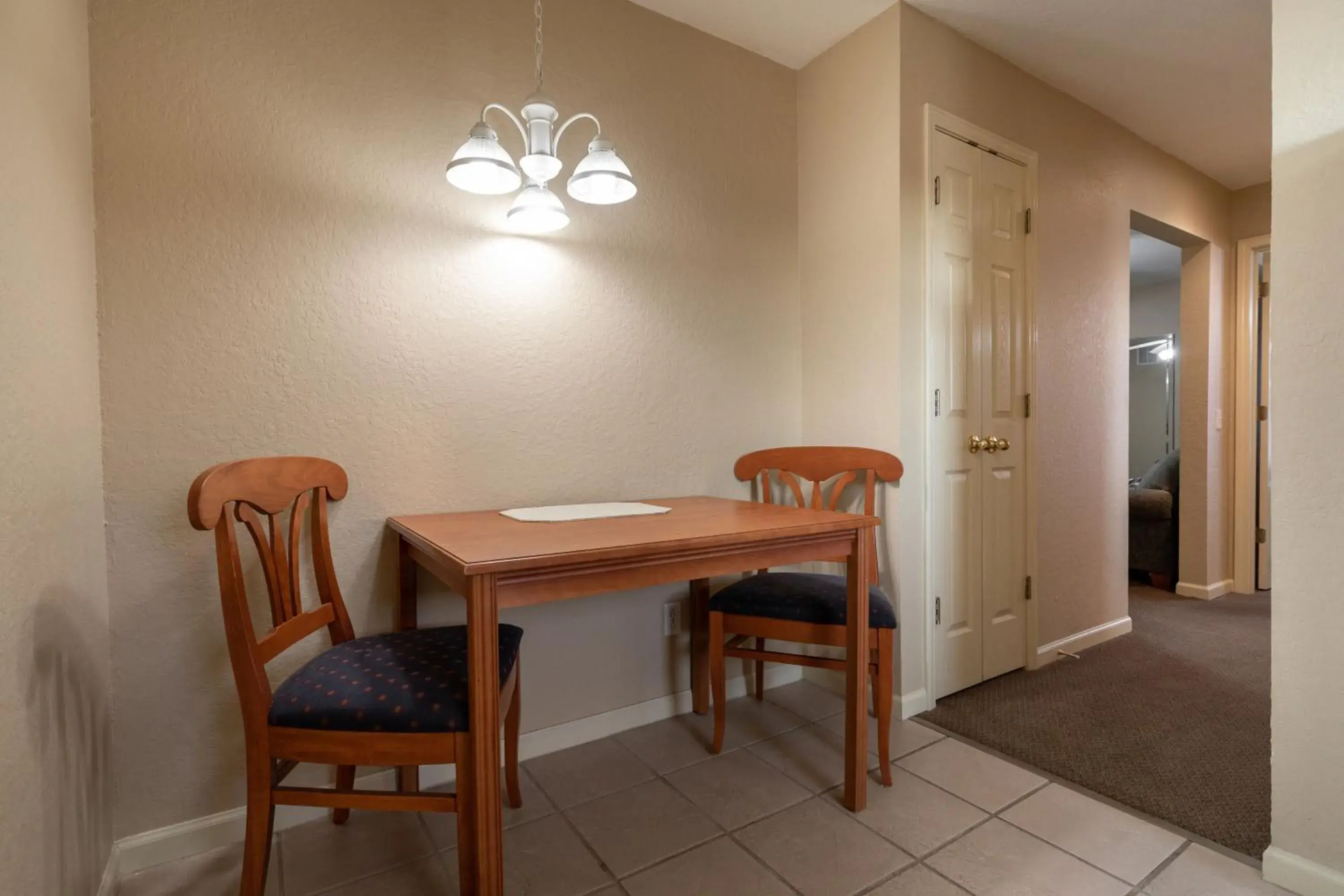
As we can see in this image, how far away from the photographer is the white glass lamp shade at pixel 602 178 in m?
1.63

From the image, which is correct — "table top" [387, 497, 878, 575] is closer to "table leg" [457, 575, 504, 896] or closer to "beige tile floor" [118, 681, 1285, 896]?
"table leg" [457, 575, 504, 896]

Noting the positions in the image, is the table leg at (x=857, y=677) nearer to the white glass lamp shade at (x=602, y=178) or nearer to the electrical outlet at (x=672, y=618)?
the electrical outlet at (x=672, y=618)

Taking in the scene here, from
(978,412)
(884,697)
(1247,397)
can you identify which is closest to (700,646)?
(884,697)

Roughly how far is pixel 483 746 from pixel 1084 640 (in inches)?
110

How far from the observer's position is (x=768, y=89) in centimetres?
248

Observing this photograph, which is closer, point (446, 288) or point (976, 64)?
point (446, 288)

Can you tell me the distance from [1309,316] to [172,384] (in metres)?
2.51

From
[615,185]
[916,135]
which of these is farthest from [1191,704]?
[615,185]

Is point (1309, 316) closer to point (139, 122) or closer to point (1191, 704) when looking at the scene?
point (1191, 704)

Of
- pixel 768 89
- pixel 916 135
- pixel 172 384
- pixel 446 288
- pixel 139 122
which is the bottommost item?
pixel 172 384

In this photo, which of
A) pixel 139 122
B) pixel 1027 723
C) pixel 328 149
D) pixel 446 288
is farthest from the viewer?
pixel 1027 723

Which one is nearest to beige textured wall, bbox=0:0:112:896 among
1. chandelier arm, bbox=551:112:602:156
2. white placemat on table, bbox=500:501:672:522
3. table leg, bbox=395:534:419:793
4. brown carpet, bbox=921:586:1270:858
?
table leg, bbox=395:534:419:793

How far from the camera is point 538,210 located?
67.7 inches

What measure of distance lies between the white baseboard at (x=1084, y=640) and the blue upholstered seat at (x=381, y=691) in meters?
2.32
